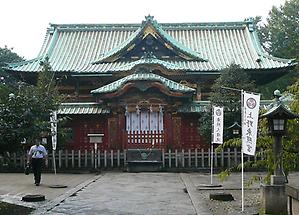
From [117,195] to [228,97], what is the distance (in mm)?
11679

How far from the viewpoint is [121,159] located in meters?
24.5

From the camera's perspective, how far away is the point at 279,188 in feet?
34.3

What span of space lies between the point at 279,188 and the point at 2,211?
6314mm

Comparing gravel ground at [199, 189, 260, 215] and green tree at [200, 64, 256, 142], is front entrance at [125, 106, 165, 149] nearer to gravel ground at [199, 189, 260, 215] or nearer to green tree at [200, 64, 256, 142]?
green tree at [200, 64, 256, 142]

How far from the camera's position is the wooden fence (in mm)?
23812

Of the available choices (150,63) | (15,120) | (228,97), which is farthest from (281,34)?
(15,120)

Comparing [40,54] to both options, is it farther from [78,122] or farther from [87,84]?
[78,122]

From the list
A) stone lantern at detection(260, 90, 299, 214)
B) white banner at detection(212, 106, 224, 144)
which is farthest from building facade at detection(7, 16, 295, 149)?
stone lantern at detection(260, 90, 299, 214)

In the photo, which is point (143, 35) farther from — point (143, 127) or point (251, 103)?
point (251, 103)

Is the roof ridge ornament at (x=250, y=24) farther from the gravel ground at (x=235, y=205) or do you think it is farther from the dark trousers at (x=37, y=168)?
the dark trousers at (x=37, y=168)

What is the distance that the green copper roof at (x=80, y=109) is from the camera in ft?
86.6

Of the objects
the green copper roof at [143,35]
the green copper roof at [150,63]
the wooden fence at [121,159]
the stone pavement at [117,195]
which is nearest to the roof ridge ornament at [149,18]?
the green copper roof at [143,35]

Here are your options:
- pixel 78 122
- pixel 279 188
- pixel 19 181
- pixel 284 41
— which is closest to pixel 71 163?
pixel 78 122

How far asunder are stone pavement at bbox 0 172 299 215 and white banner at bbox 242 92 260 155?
131cm
